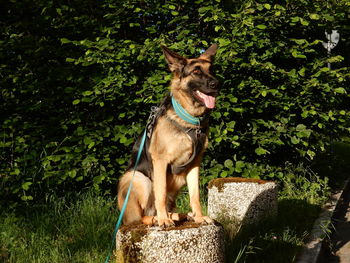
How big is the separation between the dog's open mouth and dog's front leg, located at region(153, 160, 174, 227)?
606 millimetres

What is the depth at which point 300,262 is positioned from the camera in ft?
13.0

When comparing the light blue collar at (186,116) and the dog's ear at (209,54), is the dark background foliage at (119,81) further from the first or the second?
the light blue collar at (186,116)

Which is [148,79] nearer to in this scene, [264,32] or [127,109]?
[127,109]

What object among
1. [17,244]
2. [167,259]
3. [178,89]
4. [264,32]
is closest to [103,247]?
[17,244]

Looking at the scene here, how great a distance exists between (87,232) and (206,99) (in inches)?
84.3

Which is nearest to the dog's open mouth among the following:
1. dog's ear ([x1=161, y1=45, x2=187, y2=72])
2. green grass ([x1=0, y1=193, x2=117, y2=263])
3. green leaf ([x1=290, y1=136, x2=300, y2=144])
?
dog's ear ([x1=161, y1=45, x2=187, y2=72])

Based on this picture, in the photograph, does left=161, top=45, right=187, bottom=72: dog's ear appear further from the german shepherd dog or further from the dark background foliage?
the dark background foliage

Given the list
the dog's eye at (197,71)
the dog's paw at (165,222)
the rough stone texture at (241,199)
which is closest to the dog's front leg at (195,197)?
the dog's paw at (165,222)

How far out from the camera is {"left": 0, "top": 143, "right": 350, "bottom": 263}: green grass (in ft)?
12.0

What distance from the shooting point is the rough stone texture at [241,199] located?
4.97m

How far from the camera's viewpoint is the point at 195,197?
3131mm

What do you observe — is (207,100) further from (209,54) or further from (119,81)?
(119,81)

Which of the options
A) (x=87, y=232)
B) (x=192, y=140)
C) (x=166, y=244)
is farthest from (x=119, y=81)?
(x=166, y=244)

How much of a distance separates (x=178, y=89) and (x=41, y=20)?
10.5 ft
